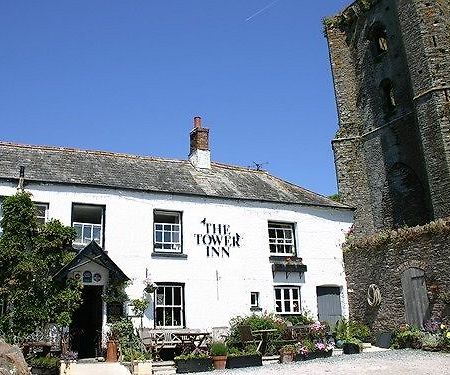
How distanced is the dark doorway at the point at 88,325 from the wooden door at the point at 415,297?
1104cm

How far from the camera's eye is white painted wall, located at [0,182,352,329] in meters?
18.1

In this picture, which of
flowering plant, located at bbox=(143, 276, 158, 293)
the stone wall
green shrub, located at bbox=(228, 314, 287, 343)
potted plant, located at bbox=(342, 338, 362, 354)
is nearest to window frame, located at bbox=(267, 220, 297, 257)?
the stone wall

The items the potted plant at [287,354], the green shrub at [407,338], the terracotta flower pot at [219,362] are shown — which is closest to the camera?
the terracotta flower pot at [219,362]

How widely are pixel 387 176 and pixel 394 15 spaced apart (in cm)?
894

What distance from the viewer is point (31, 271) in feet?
51.1

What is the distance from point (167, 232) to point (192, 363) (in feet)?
20.4

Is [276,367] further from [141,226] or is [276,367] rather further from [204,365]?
[141,226]

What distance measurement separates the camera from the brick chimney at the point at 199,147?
75.5 ft

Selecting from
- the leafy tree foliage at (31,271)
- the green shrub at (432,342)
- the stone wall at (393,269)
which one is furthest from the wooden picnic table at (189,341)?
the stone wall at (393,269)

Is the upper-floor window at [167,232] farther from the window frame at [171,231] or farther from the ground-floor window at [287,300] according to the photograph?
the ground-floor window at [287,300]

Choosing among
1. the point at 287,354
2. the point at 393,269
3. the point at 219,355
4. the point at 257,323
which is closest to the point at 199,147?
the point at 257,323

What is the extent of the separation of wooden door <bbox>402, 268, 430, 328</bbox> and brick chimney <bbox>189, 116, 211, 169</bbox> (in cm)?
979

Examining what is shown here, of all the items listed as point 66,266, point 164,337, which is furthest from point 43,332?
point 164,337

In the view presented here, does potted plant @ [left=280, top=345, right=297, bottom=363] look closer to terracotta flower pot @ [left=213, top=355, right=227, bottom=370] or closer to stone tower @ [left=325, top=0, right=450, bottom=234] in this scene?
terracotta flower pot @ [left=213, top=355, right=227, bottom=370]
